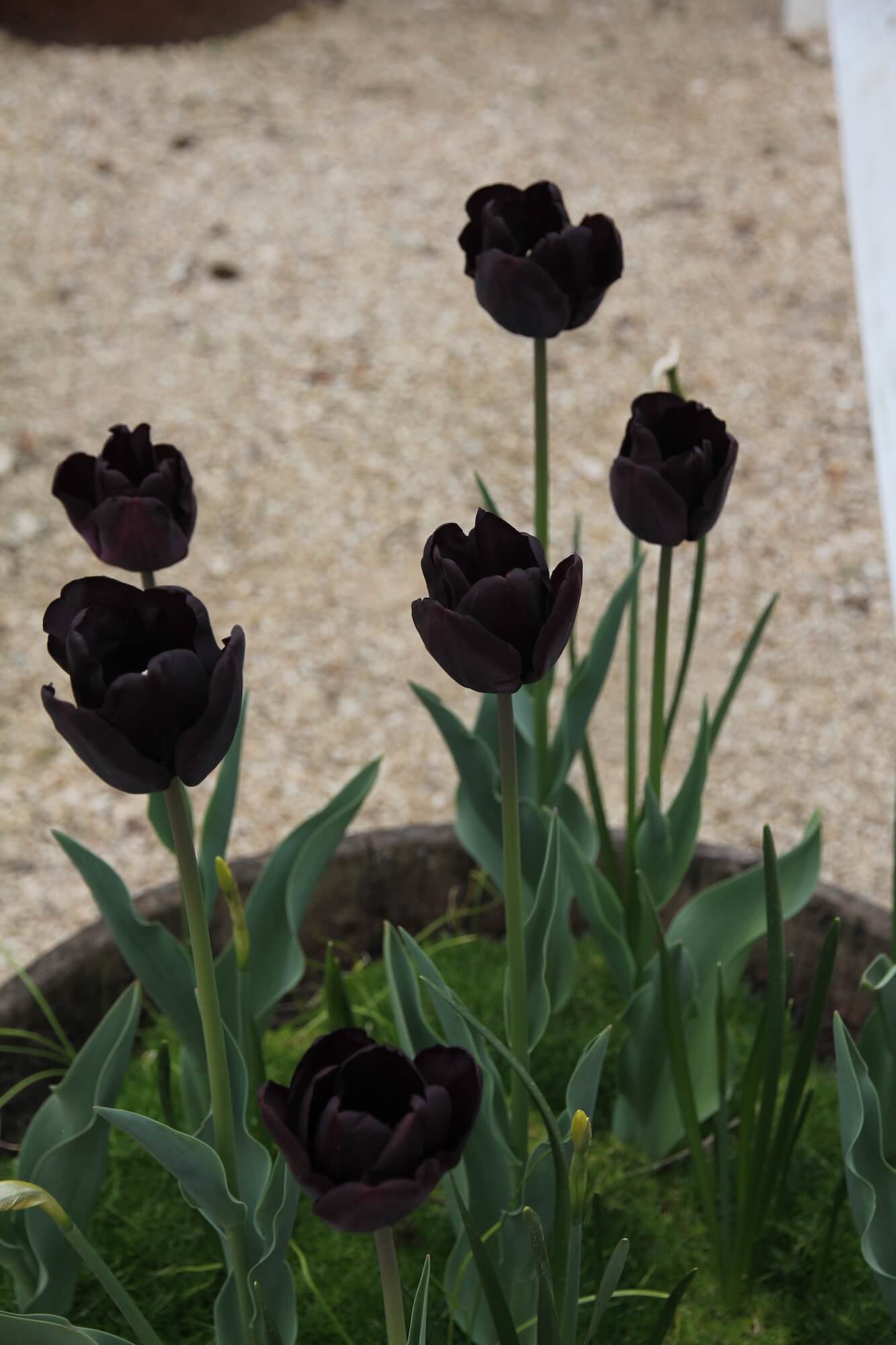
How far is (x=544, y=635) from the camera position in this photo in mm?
632

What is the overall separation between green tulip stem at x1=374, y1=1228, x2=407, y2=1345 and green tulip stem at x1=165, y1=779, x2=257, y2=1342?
0.14m

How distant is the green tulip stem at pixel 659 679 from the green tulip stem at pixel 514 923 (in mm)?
131

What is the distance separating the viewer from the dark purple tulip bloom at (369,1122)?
0.54 meters

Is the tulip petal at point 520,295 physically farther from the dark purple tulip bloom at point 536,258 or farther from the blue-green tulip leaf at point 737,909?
the blue-green tulip leaf at point 737,909

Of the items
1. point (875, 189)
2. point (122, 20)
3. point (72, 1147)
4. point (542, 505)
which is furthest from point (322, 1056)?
point (122, 20)

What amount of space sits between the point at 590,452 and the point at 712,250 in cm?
70

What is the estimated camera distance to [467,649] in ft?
2.06

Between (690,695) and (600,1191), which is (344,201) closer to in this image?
(690,695)

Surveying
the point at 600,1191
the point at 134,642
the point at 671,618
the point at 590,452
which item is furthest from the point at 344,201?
the point at 134,642

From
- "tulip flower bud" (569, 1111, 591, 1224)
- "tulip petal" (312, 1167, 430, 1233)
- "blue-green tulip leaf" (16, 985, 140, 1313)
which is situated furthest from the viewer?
"blue-green tulip leaf" (16, 985, 140, 1313)

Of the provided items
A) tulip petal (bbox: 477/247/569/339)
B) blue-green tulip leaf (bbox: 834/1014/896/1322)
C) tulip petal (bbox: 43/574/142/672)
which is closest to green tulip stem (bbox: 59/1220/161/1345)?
tulip petal (bbox: 43/574/142/672)

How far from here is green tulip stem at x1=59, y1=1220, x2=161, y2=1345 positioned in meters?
0.69

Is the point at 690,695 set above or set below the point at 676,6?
below

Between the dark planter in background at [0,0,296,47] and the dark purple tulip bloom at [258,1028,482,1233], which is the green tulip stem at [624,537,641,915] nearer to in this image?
the dark purple tulip bloom at [258,1028,482,1233]
